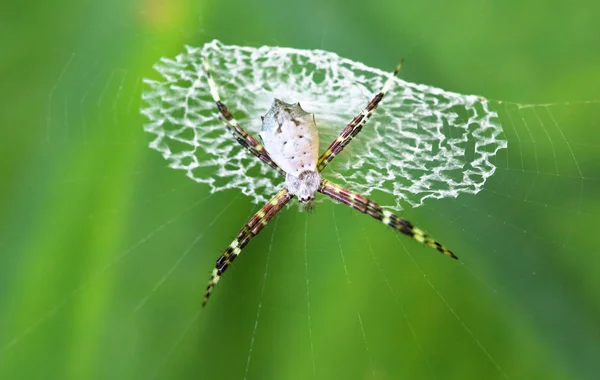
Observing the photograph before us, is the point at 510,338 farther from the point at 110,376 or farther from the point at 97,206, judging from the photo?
the point at 97,206

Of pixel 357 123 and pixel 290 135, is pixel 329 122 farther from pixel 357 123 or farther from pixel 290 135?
pixel 290 135

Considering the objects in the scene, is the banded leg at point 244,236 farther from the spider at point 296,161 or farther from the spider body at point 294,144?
the spider body at point 294,144

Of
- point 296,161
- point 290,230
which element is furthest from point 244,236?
point 296,161

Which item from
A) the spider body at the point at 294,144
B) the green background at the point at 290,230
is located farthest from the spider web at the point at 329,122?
the spider body at the point at 294,144

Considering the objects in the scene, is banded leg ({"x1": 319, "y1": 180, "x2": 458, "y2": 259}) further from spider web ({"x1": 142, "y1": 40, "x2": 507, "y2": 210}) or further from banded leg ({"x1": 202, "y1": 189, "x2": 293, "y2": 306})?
banded leg ({"x1": 202, "y1": 189, "x2": 293, "y2": 306})

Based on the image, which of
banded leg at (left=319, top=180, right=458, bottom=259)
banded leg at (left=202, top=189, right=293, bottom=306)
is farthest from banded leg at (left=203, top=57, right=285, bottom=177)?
banded leg at (left=319, top=180, right=458, bottom=259)

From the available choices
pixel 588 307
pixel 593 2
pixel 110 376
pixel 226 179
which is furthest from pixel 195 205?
pixel 593 2
